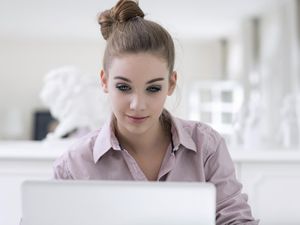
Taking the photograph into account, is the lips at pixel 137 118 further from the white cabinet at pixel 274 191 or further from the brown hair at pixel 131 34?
the white cabinet at pixel 274 191

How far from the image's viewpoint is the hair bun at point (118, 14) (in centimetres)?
117

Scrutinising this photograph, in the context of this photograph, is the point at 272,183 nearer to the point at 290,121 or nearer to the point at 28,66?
the point at 290,121

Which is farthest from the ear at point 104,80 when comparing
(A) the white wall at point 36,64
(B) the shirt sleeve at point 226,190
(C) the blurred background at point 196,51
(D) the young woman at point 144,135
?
(A) the white wall at point 36,64

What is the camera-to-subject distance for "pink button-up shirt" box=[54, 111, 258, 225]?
1.15 metres

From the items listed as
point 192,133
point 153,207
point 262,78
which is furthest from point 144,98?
point 262,78

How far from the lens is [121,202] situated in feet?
2.26

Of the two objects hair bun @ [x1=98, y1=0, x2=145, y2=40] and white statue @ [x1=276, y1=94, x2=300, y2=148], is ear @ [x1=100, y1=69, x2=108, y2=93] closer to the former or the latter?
hair bun @ [x1=98, y1=0, x2=145, y2=40]

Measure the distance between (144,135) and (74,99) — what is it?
3.57 feet

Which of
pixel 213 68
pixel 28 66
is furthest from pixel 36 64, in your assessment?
pixel 213 68

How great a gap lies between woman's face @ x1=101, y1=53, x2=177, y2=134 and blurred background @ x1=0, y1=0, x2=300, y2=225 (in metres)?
0.98

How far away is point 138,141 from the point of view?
1.21 metres

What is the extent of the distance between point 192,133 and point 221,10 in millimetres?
5883

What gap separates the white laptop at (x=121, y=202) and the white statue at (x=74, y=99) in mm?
1547

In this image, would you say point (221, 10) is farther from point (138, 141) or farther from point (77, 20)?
point (138, 141)
